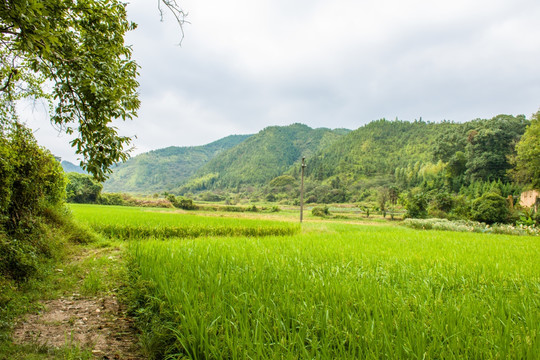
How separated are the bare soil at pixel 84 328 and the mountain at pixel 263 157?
276 feet

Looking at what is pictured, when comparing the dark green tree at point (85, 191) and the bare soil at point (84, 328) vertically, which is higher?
A: the dark green tree at point (85, 191)

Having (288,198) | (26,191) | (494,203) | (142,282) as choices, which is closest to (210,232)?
(26,191)

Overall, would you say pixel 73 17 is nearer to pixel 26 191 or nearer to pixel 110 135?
pixel 110 135

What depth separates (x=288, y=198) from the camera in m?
63.8

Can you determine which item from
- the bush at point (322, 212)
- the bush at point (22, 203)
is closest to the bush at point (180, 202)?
the bush at point (322, 212)

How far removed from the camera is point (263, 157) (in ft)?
341

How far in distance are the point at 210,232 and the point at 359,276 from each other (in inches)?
295

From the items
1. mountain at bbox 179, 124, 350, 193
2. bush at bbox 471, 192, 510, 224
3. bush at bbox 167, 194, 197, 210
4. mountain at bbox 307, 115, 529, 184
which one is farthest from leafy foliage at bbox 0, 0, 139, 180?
mountain at bbox 179, 124, 350, 193

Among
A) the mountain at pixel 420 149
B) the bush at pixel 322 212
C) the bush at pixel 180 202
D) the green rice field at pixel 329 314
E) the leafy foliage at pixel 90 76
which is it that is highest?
the mountain at pixel 420 149

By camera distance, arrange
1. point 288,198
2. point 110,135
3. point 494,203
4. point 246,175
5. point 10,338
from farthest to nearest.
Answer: point 246,175, point 288,198, point 494,203, point 110,135, point 10,338

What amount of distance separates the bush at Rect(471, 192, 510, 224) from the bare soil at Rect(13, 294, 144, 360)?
25881 mm

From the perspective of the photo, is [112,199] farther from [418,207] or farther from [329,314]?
[329,314]

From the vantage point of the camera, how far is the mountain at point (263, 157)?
92.5m

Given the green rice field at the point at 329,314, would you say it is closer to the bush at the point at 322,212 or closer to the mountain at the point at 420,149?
the bush at the point at 322,212
